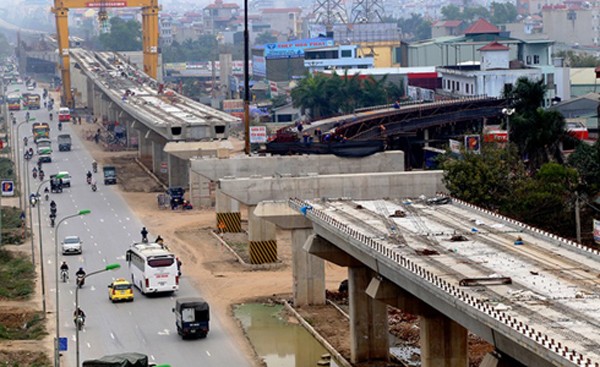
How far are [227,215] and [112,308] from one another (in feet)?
84.2

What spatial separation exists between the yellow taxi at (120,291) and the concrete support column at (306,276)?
25.3 feet

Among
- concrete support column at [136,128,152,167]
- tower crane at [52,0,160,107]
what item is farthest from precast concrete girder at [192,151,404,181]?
tower crane at [52,0,160,107]

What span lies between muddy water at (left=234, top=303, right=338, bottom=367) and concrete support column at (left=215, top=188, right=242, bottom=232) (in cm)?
2386

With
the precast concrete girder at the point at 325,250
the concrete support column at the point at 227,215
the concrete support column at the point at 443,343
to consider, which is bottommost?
the concrete support column at the point at 227,215

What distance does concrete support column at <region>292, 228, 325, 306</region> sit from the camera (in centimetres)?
6525

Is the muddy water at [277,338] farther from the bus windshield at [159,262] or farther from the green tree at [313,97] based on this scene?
the green tree at [313,97]

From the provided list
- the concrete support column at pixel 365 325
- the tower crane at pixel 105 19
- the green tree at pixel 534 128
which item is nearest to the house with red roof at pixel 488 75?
the tower crane at pixel 105 19

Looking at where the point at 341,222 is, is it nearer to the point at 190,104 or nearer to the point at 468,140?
the point at 468,140

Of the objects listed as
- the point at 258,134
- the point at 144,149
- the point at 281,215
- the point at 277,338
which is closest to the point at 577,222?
the point at 281,215

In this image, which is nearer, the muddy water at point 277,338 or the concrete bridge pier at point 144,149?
the muddy water at point 277,338

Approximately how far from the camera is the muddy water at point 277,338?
188ft

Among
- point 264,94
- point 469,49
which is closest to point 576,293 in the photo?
point 469,49

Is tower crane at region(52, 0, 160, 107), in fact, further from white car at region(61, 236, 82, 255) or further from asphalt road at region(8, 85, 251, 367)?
white car at region(61, 236, 82, 255)

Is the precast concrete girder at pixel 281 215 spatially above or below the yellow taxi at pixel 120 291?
above
